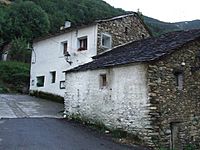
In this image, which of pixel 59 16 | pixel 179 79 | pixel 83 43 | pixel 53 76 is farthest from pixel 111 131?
pixel 59 16

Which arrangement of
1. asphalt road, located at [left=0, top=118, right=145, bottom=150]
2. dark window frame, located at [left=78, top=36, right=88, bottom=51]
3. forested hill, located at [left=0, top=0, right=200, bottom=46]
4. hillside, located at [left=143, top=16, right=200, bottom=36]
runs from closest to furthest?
1. asphalt road, located at [left=0, top=118, right=145, bottom=150]
2. dark window frame, located at [left=78, top=36, right=88, bottom=51]
3. forested hill, located at [left=0, top=0, right=200, bottom=46]
4. hillside, located at [left=143, top=16, right=200, bottom=36]

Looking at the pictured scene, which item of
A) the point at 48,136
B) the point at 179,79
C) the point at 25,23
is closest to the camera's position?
the point at 48,136

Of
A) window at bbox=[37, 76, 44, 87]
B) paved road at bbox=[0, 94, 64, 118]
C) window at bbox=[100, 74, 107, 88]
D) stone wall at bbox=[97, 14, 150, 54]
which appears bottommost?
paved road at bbox=[0, 94, 64, 118]

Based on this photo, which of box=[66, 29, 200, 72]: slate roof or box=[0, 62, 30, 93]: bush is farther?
box=[0, 62, 30, 93]: bush

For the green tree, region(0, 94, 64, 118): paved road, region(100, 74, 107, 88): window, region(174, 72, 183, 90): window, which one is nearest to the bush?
region(0, 94, 64, 118): paved road

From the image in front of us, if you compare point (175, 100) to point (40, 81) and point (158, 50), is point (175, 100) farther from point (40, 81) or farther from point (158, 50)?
point (40, 81)

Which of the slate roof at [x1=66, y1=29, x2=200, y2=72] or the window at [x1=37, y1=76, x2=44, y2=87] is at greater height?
the slate roof at [x1=66, y1=29, x2=200, y2=72]

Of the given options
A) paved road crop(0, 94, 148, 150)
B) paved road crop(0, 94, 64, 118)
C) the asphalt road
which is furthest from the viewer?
paved road crop(0, 94, 64, 118)

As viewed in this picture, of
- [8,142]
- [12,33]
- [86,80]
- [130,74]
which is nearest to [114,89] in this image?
[130,74]

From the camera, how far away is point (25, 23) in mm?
44000

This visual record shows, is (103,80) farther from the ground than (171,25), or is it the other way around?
(171,25)

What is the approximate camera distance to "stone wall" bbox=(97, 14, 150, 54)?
872 inches

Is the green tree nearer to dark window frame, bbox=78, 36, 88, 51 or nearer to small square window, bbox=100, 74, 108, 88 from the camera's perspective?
dark window frame, bbox=78, 36, 88, 51

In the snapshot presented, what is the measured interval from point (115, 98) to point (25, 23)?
31.9 m
